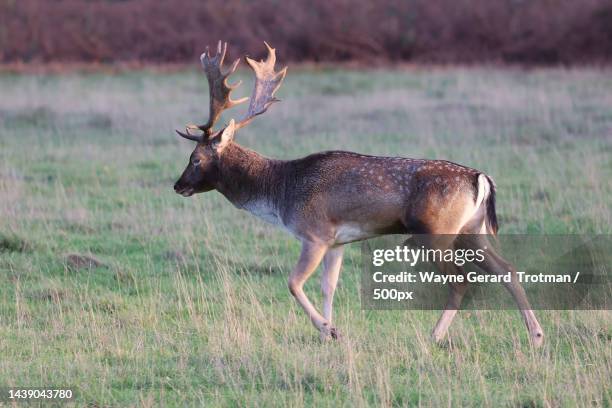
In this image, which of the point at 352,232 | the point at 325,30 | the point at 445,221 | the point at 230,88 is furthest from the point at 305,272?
the point at 325,30

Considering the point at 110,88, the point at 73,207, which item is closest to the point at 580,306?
the point at 73,207

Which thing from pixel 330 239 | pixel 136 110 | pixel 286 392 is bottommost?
pixel 286 392

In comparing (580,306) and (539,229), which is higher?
(539,229)

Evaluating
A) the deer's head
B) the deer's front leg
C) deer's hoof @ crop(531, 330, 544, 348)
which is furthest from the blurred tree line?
deer's hoof @ crop(531, 330, 544, 348)

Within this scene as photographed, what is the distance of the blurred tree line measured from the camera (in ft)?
113

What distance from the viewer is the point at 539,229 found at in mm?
11328

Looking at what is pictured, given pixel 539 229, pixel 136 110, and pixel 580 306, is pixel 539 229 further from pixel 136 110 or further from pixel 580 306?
pixel 136 110

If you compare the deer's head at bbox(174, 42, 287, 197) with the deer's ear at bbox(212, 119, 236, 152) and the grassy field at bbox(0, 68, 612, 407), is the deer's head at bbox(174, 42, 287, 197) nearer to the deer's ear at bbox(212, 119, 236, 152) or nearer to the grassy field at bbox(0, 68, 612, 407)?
the deer's ear at bbox(212, 119, 236, 152)

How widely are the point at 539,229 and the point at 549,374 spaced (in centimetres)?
462

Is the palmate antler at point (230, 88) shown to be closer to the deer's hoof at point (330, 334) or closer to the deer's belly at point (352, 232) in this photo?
the deer's belly at point (352, 232)

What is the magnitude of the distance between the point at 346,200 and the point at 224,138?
1255mm

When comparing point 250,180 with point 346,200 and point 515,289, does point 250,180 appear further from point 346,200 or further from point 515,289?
point 515,289

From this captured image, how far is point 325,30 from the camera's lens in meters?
36.1

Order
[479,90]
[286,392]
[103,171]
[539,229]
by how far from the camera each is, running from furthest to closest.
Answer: [479,90] → [103,171] → [539,229] → [286,392]
